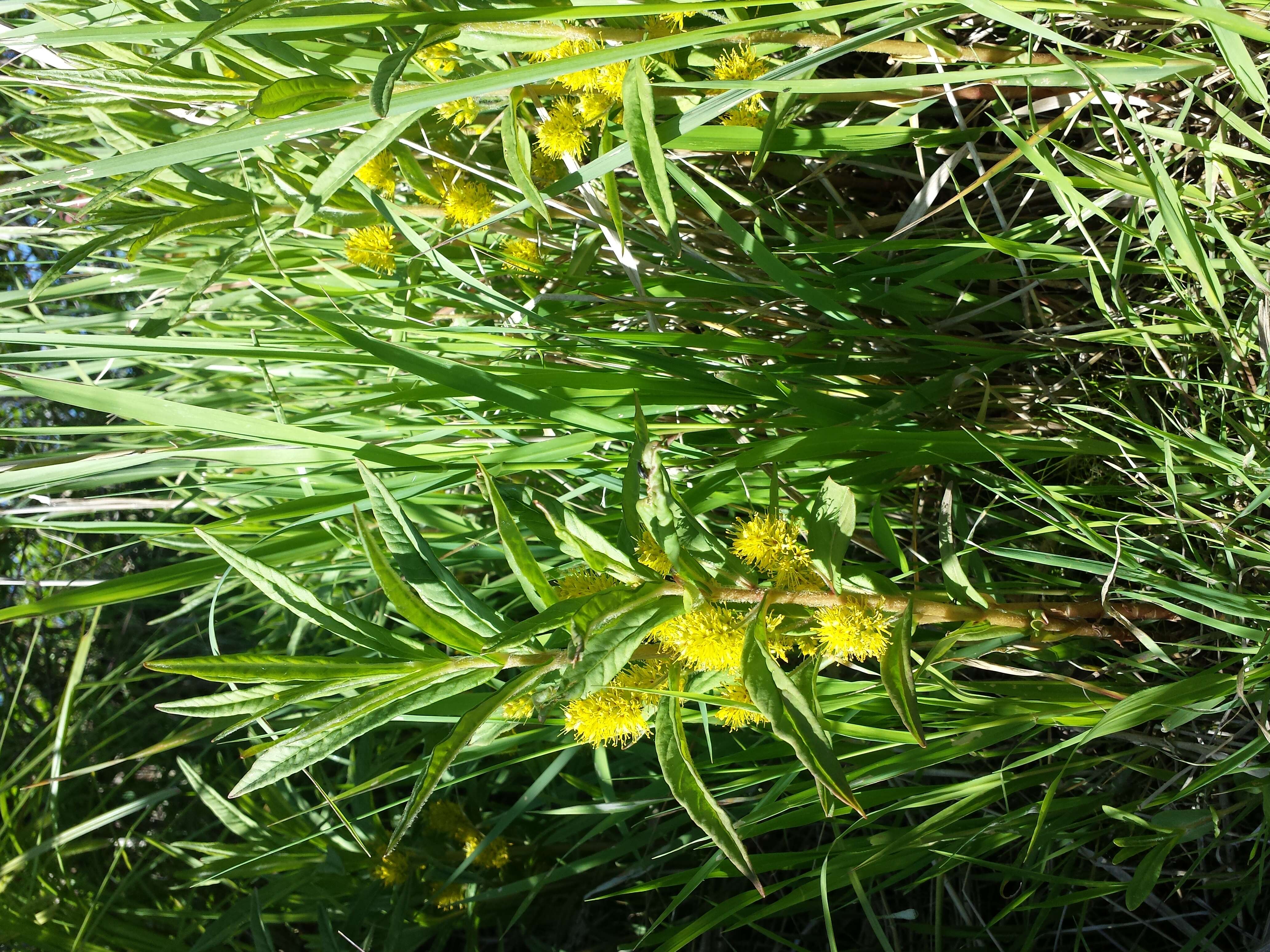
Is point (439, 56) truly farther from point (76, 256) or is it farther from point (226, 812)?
point (226, 812)

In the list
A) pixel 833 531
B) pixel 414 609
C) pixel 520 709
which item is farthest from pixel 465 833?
pixel 833 531

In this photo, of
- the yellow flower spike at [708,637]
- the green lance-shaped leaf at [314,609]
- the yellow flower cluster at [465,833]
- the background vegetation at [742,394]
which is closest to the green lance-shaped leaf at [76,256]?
the background vegetation at [742,394]

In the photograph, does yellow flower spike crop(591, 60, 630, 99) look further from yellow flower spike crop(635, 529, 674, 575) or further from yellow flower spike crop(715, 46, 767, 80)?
yellow flower spike crop(635, 529, 674, 575)

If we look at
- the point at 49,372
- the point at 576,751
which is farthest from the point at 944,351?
the point at 49,372

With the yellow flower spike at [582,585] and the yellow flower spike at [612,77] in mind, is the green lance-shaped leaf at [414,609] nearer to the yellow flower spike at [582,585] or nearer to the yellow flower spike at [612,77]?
the yellow flower spike at [582,585]

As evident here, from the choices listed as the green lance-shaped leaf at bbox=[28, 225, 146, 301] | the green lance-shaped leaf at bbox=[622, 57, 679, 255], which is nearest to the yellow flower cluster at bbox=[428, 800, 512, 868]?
the green lance-shaped leaf at bbox=[28, 225, 146, 301]
